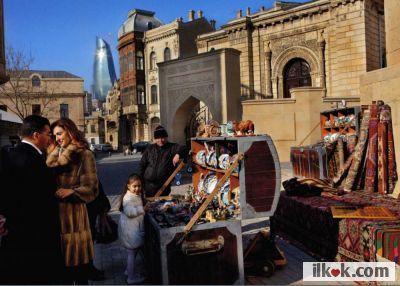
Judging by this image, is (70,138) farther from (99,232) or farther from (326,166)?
(326,166)

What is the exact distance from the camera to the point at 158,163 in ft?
19.2

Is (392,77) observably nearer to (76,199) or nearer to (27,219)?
(76,199)

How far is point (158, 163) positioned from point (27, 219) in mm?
2828

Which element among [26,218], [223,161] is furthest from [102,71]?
[26,218]

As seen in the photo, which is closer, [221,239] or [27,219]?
[27,219]

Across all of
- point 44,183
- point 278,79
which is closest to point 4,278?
point 44,183

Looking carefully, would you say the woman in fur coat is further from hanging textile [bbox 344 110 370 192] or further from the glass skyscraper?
the glass skyscraper

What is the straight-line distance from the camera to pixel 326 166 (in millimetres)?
9727

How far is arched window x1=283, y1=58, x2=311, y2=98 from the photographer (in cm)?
2508

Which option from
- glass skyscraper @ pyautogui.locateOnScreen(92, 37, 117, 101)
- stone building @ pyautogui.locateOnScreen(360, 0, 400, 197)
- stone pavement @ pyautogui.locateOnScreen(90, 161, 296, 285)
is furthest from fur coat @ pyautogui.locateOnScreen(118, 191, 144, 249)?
glass skyscraper @ pyautogui.locateOnScreen(92, 37, 117, 101)

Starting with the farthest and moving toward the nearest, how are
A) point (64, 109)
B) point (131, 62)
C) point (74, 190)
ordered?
point (64, 109) → point (131, 62) → point (74, 190)

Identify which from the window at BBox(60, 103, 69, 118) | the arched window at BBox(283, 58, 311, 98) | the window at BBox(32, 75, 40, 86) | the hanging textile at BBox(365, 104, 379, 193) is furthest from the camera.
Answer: the window at BBox(60, 103, 69, 118)

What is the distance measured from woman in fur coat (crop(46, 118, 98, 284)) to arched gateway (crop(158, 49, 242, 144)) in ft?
30.7

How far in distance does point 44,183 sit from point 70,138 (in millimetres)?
811
